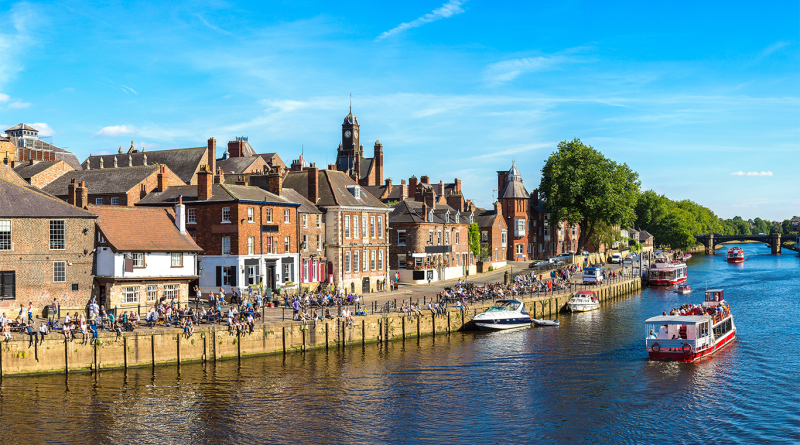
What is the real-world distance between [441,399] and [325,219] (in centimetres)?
3410

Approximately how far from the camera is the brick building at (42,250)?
1735 inches

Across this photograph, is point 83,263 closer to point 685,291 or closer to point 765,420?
point 765,420

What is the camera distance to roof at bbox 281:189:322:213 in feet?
208

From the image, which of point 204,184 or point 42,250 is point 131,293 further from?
point 204,184

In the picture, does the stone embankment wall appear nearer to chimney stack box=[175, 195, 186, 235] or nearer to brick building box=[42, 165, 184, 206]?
chimney stack box=[175, 195, 186, 235]

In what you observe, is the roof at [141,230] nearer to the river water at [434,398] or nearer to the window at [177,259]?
the window at [177,259]

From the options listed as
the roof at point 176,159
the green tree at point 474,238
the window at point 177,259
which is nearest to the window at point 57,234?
the window at point 177,259

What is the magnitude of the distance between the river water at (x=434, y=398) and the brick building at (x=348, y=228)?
17.7 metres

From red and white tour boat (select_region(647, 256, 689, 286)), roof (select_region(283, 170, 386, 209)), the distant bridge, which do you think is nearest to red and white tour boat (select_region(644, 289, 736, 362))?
roof (select_region(283, 170, 386, 209))

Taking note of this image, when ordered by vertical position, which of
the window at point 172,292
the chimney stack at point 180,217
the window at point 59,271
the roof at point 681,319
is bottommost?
the roof at point 681,319

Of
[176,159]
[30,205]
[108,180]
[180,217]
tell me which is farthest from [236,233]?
[176,159]

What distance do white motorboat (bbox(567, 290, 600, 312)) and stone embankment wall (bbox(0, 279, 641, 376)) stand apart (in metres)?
17.0

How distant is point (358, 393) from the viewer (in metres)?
36.5

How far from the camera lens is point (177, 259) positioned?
5088cm
